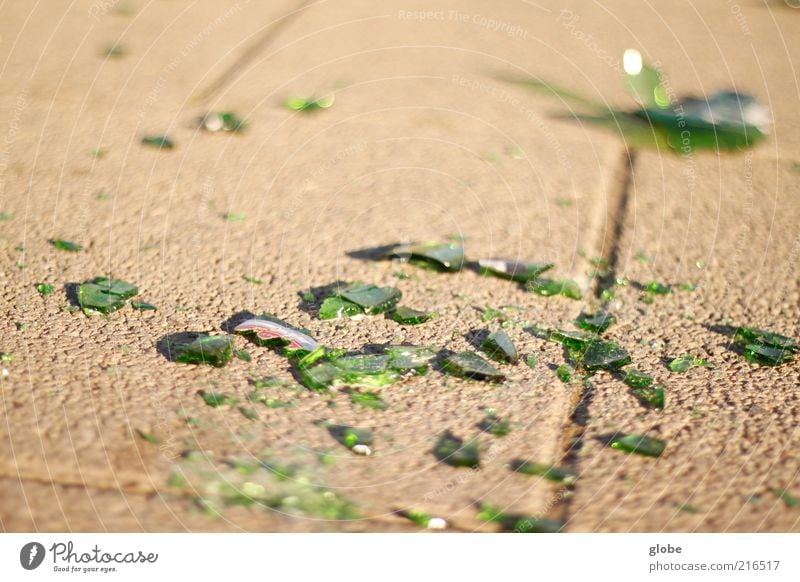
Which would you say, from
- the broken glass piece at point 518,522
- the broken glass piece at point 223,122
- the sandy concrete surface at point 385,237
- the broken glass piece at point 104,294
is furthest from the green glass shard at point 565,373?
the broken glass piece at point 223,122

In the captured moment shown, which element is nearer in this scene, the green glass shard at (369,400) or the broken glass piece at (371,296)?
the green glass shard at (369,400)

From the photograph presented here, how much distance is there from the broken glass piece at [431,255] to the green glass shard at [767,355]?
0.40 m

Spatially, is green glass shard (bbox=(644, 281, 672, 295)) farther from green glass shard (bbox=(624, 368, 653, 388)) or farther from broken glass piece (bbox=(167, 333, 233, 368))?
broken glass piece (bbox=(167, 333, 233, 368))

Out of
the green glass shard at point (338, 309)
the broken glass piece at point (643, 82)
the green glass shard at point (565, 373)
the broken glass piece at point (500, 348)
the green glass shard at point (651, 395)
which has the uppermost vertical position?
the broken glass piece at point (643, 82)

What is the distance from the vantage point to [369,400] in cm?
95

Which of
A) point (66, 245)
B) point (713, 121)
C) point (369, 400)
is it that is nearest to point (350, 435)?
point (369, 400)

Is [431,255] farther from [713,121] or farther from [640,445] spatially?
[713,121]

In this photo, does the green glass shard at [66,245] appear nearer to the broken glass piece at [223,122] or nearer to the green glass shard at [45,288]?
the green glass shard at [45,288]

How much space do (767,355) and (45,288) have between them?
91 centimetres

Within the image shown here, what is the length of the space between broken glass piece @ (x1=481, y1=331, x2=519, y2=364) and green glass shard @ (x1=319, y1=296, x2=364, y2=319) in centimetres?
17

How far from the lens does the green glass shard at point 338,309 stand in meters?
1.10

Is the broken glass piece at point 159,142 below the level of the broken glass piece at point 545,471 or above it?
above

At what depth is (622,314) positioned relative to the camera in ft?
3.79

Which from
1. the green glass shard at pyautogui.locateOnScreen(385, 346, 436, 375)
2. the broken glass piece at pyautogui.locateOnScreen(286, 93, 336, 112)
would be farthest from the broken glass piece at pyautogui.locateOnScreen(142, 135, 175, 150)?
the green glass shard at pyautogui.locateOnScreen(385, 346, 436, 375)
